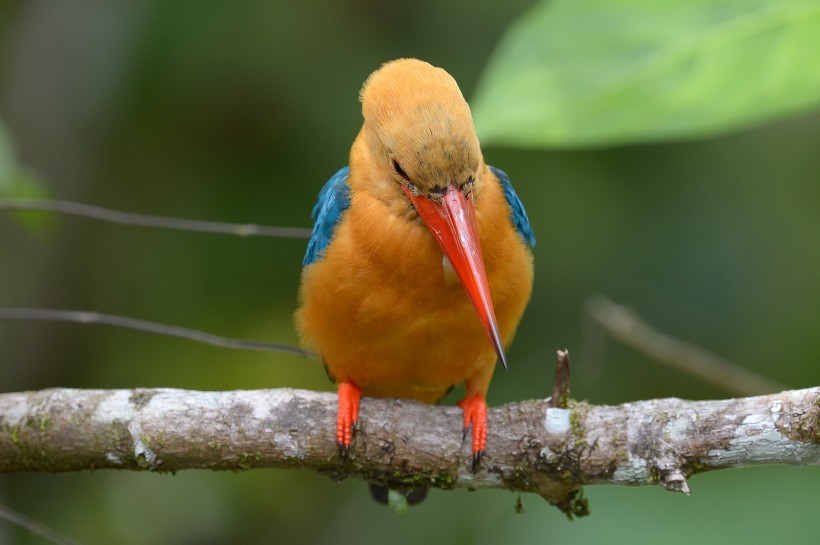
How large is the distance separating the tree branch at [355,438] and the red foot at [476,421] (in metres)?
0.03

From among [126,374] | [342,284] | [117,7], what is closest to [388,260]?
[342,284]

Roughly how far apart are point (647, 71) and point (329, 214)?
1.24 metres

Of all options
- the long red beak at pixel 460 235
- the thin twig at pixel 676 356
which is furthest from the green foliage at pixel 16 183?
the thin twig at pixel 676 356

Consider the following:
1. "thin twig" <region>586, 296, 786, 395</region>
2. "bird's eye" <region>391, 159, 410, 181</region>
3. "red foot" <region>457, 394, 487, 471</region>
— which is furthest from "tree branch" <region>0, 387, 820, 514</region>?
"thin twig" <region>586, 296, 786, 395</region>

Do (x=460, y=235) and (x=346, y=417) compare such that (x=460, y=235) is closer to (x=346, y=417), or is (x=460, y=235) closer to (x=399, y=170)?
(x=399, y=170)

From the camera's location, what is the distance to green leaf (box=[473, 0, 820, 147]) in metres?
2.38

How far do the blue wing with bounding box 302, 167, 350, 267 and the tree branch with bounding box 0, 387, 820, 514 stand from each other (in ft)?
1.72

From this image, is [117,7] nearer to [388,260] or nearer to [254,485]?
[254,485]

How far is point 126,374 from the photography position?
5.41 metres

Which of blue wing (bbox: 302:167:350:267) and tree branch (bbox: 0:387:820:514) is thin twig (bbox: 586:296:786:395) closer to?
tree branch (bbox: 0:387:820:514)

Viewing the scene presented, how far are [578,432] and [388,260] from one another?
2.66ft

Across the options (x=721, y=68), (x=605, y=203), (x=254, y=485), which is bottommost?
(x=254, y=485)

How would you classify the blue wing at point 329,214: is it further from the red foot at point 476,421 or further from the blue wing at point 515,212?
the red foot at point 476,421

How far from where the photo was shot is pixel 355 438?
10.1 feet
